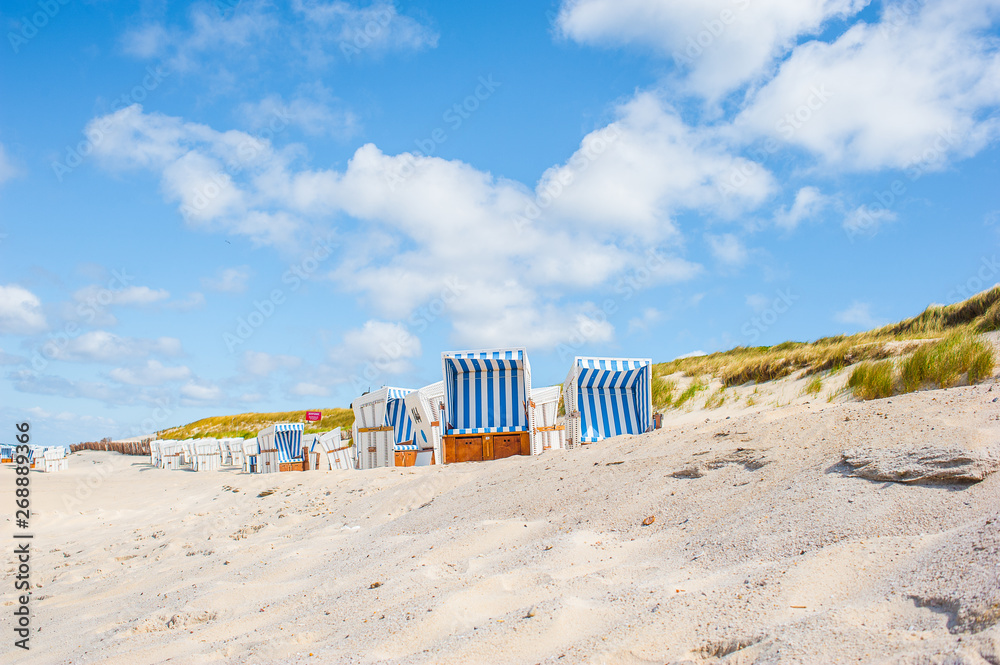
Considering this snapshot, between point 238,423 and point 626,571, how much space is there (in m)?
52.9

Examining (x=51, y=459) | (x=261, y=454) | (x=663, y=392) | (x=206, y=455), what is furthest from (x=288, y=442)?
(x=51, y=459)

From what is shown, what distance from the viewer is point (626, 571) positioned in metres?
3.30

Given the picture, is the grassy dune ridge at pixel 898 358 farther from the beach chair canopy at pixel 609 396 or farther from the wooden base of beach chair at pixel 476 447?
the wooden base of beach chair at pixel 476 447

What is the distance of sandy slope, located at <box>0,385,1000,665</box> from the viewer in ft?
7.52

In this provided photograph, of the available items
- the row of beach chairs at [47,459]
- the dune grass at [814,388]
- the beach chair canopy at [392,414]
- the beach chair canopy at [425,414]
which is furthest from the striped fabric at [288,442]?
Answer: the row of beach chairs at [47,459]

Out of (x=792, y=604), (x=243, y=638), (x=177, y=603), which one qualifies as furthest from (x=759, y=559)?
(x=177, y=603)

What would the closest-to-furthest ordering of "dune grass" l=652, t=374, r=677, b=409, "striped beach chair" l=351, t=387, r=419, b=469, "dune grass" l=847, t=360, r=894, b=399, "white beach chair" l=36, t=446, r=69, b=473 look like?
"dune grass" l=847, t=360, r=894, b=399 → "striped beach chair" l=351, t=387, r=419, b=469 → "dune grass" l=652, t=374, r=677, b=409 → "white beach chair" l=36, t=446, r=69, b=473

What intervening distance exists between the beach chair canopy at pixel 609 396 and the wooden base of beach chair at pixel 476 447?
1577 mm

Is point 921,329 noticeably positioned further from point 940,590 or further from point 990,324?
point 940,590

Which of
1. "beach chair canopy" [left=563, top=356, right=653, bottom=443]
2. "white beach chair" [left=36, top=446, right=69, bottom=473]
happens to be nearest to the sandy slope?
"beach chair canopy" [left=563, top=356, right=653, bottom=443]

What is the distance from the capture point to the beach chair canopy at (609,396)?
11.1 metres

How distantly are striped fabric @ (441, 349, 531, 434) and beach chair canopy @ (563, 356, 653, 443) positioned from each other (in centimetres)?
101

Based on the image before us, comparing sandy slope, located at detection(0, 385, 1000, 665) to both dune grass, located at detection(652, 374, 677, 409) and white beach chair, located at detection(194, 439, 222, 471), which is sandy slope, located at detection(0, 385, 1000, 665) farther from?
white beach chair, located at detection(194, 439, 222, 471)

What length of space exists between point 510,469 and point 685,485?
2.59m
